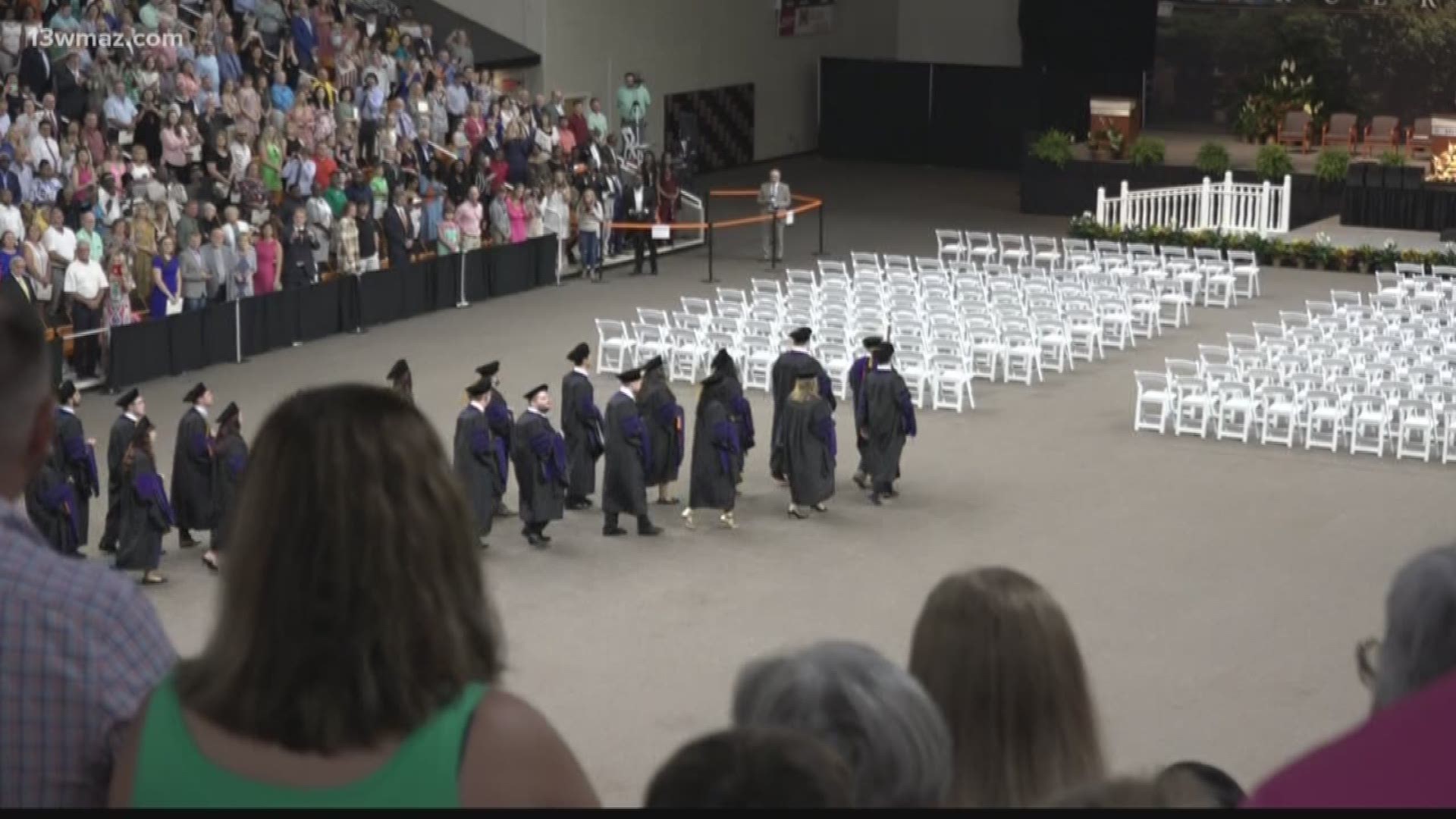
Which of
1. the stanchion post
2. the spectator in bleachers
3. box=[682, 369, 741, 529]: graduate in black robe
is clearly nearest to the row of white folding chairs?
box=[682, 369, 741, 529]: graduate in black robe

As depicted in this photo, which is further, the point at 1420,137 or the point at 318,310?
the point at 1420,137

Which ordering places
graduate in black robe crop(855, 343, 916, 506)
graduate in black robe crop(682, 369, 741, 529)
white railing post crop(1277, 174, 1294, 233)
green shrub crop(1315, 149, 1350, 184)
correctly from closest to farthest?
graduate in black robe crop(682, 369, 741, 529) < graduate in black robe crop(855, 343, 916, 506) < white railing post crop(1277, 174, 1294, 233) < green shrub crop(1315, 149, 1350, 184)

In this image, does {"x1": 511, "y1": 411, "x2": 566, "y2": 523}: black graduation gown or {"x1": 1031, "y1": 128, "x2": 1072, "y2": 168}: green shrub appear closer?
{"x1": 511, "y1": 411, "x2": 566, "y2": 523}: black graduation gown

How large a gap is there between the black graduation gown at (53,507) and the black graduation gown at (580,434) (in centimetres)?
408

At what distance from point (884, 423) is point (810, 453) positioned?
80cm

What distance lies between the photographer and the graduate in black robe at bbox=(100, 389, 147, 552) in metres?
16.9

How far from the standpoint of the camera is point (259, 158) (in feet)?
92.9

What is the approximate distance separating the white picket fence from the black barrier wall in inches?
372

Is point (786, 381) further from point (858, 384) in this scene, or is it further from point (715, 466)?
point (715, 466)

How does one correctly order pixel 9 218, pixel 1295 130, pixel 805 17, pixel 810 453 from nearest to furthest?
pixel 810 453 < pixel 9 218 < pixel 1295 130 < pixel 805 17

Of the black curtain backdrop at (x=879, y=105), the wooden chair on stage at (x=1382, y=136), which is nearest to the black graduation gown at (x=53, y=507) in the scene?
the wooden chair on stage at (x=1382, y=136)

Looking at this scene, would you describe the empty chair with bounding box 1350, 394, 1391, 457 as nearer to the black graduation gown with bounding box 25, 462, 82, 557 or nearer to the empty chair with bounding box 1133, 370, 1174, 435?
the empty chair with bounding box 1133, 370, 1174, 435

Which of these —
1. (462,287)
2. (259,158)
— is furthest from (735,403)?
(259,158)

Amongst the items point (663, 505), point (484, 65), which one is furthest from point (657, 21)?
point (663, 505)
